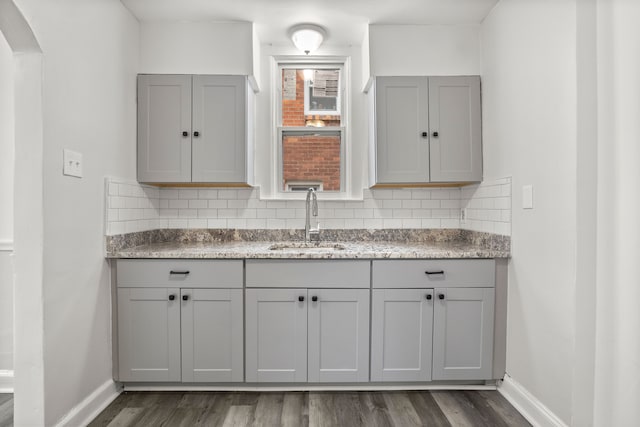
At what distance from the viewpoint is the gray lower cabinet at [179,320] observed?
221 centimetres

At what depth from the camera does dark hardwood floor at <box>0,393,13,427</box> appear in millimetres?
1940

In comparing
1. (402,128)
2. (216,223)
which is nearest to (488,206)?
(402,128)

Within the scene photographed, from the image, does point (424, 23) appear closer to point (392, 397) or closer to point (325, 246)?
point (325, 246)

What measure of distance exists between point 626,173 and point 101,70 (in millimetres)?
2681

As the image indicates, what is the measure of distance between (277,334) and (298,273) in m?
0.39

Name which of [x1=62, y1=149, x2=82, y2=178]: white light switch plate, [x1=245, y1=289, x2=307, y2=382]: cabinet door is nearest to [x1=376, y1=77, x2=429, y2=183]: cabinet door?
[x1=245, y1=289, x2=307, y2=382]: cabinet door

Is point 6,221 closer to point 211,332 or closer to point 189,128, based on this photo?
point 189,128

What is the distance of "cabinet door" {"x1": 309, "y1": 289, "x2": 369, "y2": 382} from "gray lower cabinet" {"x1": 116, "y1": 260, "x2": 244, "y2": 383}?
45 centimetres

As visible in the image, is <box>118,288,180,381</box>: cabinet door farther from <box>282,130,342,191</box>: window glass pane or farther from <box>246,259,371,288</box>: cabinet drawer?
<box>282,130,342,191</box>: window glass pane

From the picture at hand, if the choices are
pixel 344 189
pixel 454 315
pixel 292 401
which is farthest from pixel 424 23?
pixel 292 401

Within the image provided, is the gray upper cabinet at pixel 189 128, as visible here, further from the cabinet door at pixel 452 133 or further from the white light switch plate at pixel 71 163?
the cabinet door at pixel 452 133

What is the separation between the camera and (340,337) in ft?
7.31

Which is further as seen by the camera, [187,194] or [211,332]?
[187,194]

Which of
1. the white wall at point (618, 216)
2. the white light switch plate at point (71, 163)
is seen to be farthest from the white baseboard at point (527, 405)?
the white light switch plate at point (71, 163)
